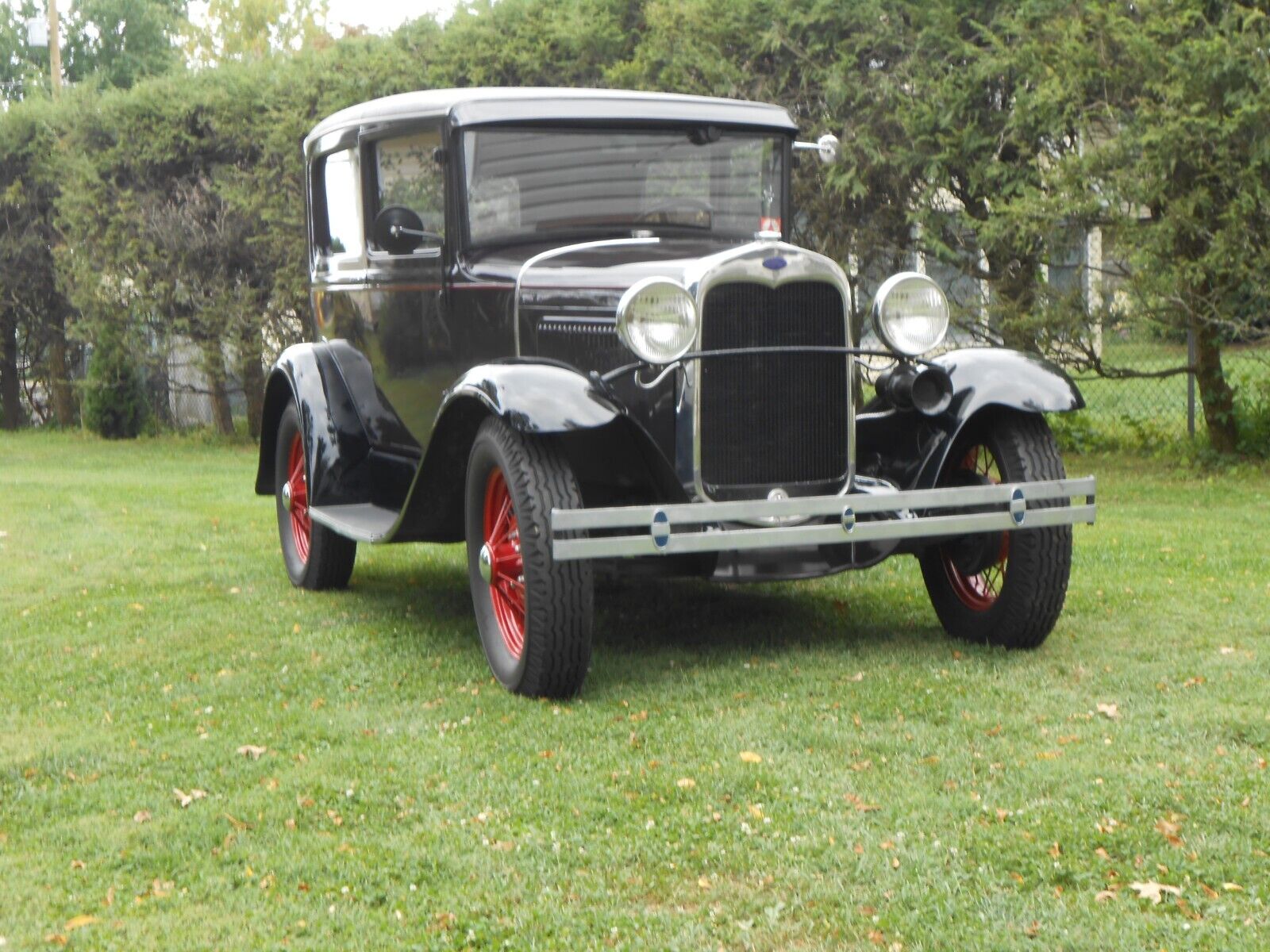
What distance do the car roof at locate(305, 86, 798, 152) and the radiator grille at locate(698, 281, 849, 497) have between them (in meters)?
1.29

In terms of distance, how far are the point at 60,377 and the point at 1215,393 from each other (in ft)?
41.5

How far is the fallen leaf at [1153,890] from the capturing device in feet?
10.7

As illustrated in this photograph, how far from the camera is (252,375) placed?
15.1 meters

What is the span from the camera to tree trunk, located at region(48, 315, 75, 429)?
1736cm

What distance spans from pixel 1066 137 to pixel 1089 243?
0.74 metres

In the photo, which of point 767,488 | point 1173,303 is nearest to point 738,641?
point 767,488

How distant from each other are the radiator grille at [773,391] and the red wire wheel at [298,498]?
9.09ft

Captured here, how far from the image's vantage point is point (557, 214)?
5.96 m

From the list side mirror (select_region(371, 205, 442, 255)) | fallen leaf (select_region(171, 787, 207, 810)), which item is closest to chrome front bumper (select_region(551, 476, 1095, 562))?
fallen leaf (select_region(171, 787, 207, 810))

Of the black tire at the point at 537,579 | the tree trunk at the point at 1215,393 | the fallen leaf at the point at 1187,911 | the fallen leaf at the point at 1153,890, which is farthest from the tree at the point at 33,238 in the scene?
the fallen leaf at the point at 1187,911

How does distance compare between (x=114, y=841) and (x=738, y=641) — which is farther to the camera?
(x=738, y=641)

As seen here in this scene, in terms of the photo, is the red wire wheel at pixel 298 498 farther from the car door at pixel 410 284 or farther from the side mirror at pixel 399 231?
the side mirror at pixel 399 231

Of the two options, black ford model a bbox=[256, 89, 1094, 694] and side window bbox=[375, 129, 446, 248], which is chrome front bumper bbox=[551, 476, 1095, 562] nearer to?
black ford model a bbox=[256, 89, 1094, 694]

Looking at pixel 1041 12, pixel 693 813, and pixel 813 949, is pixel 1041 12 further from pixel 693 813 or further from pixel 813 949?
pixel 813 949
